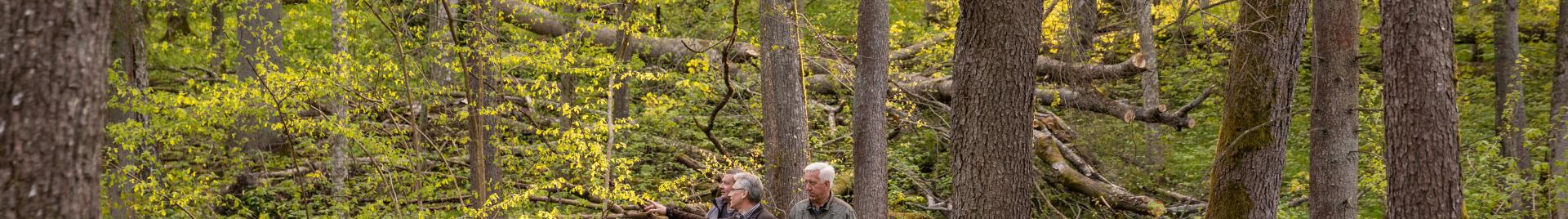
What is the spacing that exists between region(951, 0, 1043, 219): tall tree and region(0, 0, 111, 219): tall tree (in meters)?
4.46

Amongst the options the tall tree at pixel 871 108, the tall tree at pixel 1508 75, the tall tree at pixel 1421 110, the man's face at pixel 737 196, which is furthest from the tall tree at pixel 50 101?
the tall tree at pixel 1508 75

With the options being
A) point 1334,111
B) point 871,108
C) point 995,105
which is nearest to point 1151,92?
point 1334,111

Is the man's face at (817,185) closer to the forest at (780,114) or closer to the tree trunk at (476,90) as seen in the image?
the forest at (780,114)

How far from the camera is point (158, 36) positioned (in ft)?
55.7

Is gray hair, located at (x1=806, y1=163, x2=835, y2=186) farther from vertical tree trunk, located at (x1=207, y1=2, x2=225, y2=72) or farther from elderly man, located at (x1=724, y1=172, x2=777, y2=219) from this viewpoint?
vertical tree trunk, located at (x1=207, y1=2, x2=225, y2=72)

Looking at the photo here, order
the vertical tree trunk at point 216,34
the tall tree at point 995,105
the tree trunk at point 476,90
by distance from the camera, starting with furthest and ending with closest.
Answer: the vertical tree trunk at point 216,34 < the tree trunk at point 476,90 < the tall tree at point 995,105

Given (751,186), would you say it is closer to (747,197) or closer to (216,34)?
(747,197)

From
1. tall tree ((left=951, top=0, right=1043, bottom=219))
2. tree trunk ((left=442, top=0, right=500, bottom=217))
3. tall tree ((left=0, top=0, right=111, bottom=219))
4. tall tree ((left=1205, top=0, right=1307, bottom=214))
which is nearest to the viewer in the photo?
tall tree ((left=0, top=0, right=111, bottom=219))

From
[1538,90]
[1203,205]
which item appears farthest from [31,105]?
[1538,90]

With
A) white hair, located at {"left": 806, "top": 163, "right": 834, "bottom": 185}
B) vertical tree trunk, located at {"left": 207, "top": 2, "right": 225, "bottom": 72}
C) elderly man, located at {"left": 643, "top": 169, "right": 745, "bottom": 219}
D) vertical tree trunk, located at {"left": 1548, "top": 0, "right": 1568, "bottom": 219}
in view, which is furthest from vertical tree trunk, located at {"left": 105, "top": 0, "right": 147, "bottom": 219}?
vertical tree trunk, located at {"left": 1548, "top": 0, "right": 1568, "bottom": 219}

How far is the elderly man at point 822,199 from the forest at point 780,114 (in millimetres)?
15

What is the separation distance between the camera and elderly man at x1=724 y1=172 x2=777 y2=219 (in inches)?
230

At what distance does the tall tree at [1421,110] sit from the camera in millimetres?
7156

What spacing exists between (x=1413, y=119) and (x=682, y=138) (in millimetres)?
9245
